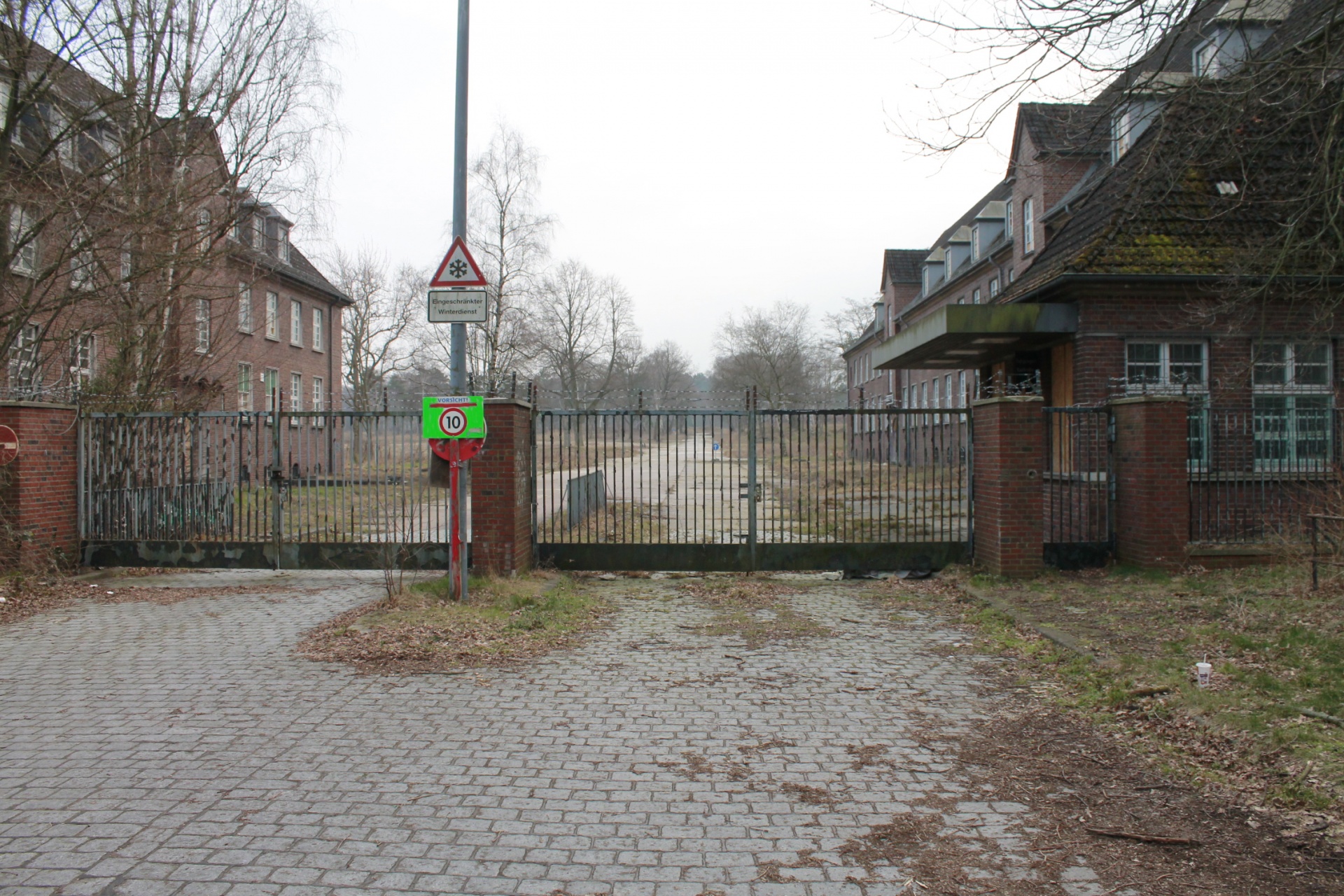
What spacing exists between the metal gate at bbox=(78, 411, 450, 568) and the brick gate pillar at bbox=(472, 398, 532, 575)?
105cm

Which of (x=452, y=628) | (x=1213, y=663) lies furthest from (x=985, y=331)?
(x=452, y=628)

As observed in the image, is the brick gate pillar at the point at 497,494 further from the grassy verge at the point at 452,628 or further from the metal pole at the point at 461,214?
the metal pole at the point at 461,214

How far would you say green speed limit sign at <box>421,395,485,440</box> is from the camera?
27.8 ft

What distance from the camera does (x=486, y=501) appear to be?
10.0m

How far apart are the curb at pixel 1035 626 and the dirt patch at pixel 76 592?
311 inches

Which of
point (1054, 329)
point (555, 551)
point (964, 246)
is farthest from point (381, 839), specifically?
point (964, 246)

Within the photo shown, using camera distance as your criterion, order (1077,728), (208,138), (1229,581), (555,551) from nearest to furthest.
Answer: (1077,728)
(1229,581)
(555,551)
(208,138)

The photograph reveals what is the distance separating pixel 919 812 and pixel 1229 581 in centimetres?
760

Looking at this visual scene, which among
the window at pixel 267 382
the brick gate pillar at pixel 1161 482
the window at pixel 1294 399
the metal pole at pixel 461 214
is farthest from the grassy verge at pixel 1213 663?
the window at pixel 267 382

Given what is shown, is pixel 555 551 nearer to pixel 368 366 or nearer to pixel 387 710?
pixel 387 710

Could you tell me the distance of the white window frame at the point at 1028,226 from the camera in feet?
72.0

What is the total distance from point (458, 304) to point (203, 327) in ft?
37.3

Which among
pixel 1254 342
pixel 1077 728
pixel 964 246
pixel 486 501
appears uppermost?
pixel 964 246

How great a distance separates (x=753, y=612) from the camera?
912cm
